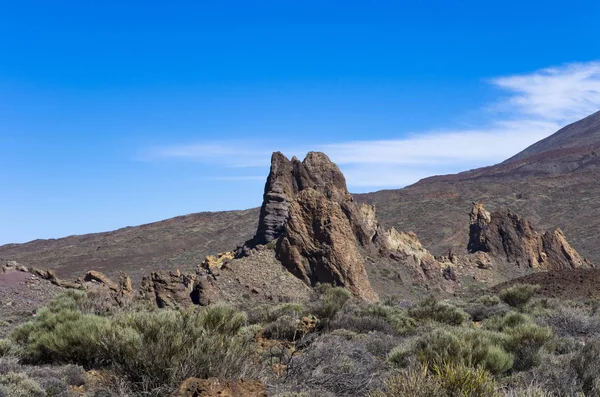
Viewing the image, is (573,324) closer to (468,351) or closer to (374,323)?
(374,323)

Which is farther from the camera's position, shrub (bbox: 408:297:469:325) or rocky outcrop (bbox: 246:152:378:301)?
rocky outcrop (bbox: 246:152:378:301)

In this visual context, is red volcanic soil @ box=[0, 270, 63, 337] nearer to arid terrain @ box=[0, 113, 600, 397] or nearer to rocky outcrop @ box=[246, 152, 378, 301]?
arid terrain @ box=[0, 113, 600, 397]

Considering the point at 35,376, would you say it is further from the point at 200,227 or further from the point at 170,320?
the point at 200,227

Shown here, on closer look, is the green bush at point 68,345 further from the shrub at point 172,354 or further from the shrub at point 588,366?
the shrub at point 588,366

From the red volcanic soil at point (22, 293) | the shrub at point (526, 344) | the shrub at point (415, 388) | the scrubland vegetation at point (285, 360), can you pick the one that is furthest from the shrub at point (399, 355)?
the red volcanic soil at point (22, 293)

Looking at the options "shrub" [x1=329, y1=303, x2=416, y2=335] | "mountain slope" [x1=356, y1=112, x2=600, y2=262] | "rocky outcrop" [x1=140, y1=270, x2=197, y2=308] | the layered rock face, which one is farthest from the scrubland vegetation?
"mountain slope" [x1=356, y1=112, x2=600, y2=262]

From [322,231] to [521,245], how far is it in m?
22.9

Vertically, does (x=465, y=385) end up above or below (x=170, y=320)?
below

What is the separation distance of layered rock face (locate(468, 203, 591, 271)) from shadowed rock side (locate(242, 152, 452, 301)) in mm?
8863

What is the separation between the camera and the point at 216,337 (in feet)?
19.6

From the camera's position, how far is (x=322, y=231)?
29.1m

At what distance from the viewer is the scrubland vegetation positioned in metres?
5.57

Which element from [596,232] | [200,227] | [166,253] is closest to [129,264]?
[166,253]

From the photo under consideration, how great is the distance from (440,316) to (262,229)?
68.8 feet
